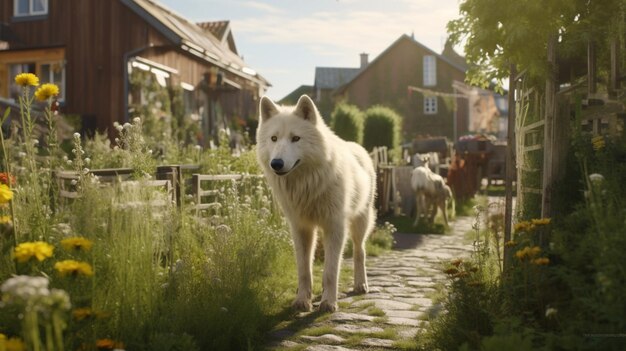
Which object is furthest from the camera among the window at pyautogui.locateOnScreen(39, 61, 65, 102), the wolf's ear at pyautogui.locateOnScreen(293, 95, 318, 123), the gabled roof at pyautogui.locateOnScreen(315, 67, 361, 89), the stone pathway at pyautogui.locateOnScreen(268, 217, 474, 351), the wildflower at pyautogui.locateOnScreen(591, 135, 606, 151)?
the gabled roof at pyautogui.locateOnScreen(315, 67, 361, 89)

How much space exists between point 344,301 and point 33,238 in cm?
286

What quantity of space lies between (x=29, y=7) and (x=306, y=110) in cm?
1615

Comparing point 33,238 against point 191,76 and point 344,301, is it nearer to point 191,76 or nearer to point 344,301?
point 344,301

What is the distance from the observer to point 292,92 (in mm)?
65438

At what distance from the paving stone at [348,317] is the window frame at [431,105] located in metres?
38.5

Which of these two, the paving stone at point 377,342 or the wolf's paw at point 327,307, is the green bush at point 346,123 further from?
the paving stone at point 377,342

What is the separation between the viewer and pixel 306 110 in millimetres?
5434

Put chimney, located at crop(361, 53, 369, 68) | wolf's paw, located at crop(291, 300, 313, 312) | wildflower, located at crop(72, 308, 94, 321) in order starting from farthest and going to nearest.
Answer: chimney, located at crop(361, 53, 369, 68) < wolf's paw, located at crop(291, 300, 313, 312) < wildflower, located at crop(72, 308, 94, 321)

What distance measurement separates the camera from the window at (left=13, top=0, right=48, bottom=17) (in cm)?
1795

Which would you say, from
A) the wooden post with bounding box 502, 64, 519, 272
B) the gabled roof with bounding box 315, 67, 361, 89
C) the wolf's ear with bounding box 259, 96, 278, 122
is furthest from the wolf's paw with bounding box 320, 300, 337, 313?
the gabled roof with bounding box 315, 67, 361, 89

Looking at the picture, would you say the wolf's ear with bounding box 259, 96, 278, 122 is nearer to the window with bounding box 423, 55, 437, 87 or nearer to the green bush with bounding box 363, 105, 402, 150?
the green bush with bounding box 363, 105, 402, 150

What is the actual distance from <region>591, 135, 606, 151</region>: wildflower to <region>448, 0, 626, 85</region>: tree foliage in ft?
2.93

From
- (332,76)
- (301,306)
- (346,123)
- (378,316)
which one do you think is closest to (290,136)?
(301,306)

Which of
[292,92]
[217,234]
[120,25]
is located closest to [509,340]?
[217,234]
